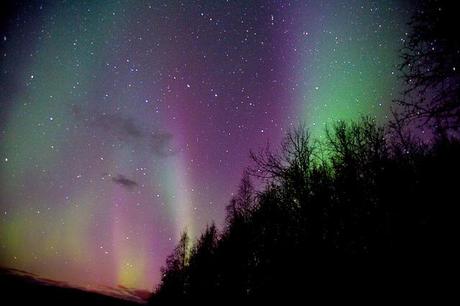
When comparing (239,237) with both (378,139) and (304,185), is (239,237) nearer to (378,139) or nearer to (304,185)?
(304,185)

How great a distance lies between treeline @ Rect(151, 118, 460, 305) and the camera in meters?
9.46

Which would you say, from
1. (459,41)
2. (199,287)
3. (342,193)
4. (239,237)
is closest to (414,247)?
(342,193)

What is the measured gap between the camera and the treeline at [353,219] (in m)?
9.46

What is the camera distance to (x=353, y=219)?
11875 millimetres

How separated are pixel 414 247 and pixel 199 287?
1854 cm

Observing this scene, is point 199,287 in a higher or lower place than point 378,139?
lower

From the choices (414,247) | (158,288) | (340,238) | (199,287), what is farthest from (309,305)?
(158,288)

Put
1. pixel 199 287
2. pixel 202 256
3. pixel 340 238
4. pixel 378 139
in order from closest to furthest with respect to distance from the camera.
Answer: pixel 340 238
pixel 378 139
pixel 199 287
pixel 202 256

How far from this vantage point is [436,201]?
10555mm

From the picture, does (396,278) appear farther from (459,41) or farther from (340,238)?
(459,41)

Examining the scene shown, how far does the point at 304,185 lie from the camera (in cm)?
1210

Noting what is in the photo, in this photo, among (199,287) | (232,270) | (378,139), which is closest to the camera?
(378,139)

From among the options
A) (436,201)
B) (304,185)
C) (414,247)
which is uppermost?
(304,185)

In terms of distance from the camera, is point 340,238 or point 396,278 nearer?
point 396,278
